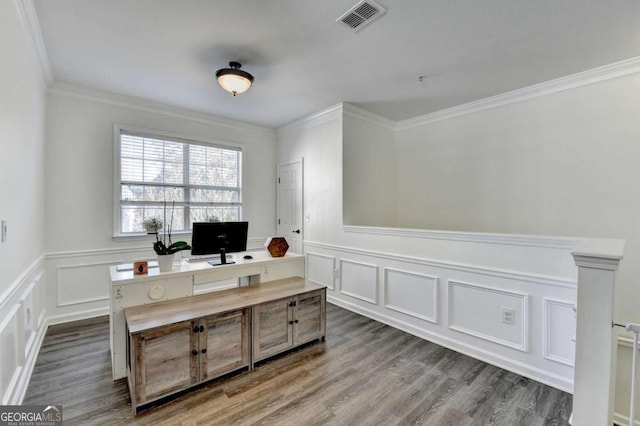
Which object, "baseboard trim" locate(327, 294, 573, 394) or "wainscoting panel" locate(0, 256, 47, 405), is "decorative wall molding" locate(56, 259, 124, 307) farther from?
"baseboard trim" locate(327, 294, 573, 394)

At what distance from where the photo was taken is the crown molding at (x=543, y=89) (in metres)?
2.75

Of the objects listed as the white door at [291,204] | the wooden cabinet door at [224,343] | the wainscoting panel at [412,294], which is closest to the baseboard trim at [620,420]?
the wainscoting panel at [412,294]

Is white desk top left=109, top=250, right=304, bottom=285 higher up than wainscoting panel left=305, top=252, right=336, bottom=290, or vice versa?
white desk top left=109, top=250, right=304, bottom=285

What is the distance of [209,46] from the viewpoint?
257 centimetres

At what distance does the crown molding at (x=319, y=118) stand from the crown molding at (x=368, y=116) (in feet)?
0.38

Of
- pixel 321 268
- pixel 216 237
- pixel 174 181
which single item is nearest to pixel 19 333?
pixel 216 237

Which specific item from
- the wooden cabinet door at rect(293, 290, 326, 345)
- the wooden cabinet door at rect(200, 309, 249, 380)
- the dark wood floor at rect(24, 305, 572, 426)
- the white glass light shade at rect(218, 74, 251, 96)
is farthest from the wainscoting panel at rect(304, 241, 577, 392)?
the white glass light shade at rect(218, 74, 251, 96)

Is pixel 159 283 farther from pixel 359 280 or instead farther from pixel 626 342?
pixel 626 342

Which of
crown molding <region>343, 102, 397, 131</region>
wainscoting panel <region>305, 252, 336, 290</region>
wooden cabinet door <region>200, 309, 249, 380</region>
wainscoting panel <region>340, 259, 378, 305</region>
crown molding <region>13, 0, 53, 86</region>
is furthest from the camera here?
wainscoting panel <region>305, 252, 336, 290</region>

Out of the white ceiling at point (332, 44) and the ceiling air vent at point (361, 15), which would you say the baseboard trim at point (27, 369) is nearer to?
the white ceiling at point (332, 44)

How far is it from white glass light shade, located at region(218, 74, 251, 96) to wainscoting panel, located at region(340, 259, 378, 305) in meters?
2.56

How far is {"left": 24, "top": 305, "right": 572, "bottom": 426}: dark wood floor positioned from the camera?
6.23 feet

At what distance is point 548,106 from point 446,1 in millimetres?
2161

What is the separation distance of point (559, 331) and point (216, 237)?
9.95ft
